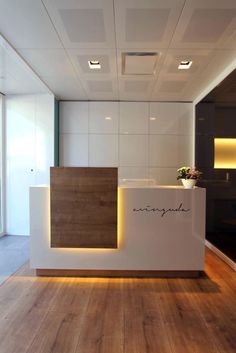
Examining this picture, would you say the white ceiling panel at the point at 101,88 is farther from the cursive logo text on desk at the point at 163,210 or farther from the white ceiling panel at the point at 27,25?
the cursive logo text on desk at the point at 163,210

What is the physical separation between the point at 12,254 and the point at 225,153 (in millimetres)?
4019

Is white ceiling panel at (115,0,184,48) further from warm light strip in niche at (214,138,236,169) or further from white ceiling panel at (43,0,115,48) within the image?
warm light strip in niche at (214,138,236,169)

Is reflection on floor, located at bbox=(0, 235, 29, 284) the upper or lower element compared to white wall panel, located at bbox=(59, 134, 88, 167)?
lower

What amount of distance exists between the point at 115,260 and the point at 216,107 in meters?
3.21

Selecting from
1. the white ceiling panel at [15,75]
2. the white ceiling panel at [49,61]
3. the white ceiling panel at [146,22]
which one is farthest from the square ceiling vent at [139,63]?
the white ceiling panel at [15,75]

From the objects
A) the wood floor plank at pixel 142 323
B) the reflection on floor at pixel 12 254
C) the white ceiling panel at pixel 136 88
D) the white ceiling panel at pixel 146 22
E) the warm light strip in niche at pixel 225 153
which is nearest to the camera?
the wood floor plank at pixel 142 323

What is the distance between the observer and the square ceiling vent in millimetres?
3650

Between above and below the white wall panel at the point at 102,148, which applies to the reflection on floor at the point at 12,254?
below

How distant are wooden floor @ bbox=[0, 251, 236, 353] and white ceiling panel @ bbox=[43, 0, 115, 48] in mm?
3019

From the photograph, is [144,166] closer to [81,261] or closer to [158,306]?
[81,261]

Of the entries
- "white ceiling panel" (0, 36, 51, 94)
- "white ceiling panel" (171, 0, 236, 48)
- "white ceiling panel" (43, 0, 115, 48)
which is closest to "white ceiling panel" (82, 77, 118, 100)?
"white ceiling panel" (0, 36, 51, 94)

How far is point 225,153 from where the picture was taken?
4590 mm

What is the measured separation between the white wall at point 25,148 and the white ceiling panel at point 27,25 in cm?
217

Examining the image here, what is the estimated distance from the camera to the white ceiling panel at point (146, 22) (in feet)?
8.53
